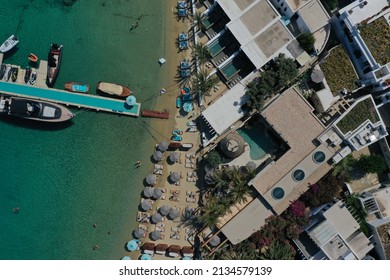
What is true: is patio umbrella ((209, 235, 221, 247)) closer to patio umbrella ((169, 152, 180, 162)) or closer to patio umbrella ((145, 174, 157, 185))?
patio umbrella ((145, 174, 157, 185))

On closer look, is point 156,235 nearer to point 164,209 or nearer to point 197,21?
point 164,209

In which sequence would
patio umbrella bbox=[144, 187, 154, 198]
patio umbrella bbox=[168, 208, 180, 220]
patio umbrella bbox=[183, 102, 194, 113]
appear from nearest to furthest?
patio umbrella bbox=[144, 187, 154, 198] → patio umbrella bbox=[168, 208, 180, 220] → patio umbrella bbox=[183, 102, 194, 113]

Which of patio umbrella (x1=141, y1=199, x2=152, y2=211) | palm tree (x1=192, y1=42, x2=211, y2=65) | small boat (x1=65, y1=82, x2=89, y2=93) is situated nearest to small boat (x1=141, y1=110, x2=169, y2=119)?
small boat (x1=65, y1=82, x2=89, y2=93)

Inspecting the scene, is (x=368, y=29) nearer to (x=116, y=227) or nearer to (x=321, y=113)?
(x=321, y=113)

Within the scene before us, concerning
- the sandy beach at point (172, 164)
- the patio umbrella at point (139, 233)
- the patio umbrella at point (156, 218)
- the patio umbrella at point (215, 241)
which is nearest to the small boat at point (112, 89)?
the sandy beach at point (172, 164)

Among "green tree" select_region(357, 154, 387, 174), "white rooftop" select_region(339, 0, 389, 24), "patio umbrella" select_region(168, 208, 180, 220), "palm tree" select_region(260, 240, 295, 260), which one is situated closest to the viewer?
"white rooftop" select_region(339, 0, 389, 24)

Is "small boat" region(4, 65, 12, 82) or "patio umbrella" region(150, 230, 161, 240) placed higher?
"small boat" region(4, 65, 12, 82)

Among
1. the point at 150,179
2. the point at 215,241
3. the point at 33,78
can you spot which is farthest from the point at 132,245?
the point at 33,78
